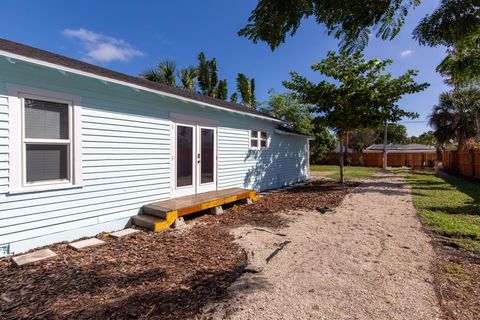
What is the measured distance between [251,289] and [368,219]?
13.9 feet

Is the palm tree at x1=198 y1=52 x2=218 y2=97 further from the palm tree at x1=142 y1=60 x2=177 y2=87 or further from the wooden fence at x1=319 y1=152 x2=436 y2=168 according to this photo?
the wooden fence at x1=319 y1=152 x2=436 y2=168

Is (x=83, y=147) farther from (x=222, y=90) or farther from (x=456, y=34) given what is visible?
(x=222, y=90)

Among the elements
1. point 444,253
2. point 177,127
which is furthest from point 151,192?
point 444,253

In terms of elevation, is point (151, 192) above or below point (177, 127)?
below

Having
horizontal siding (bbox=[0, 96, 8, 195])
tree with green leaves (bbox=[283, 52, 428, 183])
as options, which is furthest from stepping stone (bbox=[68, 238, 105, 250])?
tree with green leaves (bbox=[283, 52, 428, 183])

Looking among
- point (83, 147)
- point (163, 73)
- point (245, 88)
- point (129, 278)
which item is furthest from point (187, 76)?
point (129, 278)

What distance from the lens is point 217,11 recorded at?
280cm

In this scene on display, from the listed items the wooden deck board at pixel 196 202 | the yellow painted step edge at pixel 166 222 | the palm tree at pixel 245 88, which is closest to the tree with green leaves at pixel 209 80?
the palm tree at pixel 245 88

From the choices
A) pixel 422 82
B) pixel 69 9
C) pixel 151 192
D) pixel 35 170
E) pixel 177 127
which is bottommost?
pixel 151 192

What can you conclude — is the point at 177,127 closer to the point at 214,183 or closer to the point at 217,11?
the point at 214,183

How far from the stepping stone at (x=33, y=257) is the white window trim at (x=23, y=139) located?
3.06 feet

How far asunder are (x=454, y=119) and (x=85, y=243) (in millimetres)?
27475

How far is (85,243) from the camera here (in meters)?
4.17

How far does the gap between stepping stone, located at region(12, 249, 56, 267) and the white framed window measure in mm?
6729
